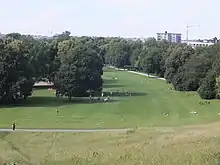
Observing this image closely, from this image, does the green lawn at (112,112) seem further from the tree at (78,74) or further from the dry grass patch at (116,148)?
the dry grass patch at (116,148)

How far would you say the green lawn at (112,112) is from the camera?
57844 mm

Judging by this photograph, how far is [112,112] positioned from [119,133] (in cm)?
2323

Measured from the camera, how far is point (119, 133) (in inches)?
1807

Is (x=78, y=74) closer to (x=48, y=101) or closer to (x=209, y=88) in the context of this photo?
(x=48, y=101)

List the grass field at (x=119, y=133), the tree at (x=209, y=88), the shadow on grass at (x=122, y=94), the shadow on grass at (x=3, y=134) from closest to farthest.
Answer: the grass field at (x=119, y=133), the shadow on grass at (x=3, y=134), the tree at (x=209, y=88), the shadow on grass at (x=122, y=94)

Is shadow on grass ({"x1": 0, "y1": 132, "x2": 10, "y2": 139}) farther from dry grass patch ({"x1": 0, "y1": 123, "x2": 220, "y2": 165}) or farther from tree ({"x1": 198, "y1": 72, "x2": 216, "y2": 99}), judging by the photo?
tree ({"x1": 198, "y1": 72, "x2": 216, "y2": 99})

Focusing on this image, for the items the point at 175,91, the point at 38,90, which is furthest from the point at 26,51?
the point at 175,91

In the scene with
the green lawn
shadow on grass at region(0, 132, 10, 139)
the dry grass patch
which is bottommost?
the green lawn

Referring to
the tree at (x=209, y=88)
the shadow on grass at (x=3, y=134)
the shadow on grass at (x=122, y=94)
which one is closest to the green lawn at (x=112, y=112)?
the tree at (x=209, y=88)

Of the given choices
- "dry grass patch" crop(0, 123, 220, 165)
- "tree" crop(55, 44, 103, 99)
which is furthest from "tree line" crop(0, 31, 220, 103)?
"dry grass patch" crop(0, 123, 220, 165)

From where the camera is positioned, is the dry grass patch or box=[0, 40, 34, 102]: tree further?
box=[0, 40, 34, 102]: tree

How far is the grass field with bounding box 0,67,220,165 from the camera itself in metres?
26.4

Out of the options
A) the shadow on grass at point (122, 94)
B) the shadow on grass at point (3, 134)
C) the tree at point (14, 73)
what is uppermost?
the tree at point (14, 73)

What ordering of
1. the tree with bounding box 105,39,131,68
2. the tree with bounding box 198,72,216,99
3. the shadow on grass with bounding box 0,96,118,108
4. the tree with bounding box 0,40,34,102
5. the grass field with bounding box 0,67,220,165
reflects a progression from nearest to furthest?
the grass field with bounding box 0,67,220,165 < the shadow on grass with bounding box 0,96,118,108 < the tree with bounding box 0,40,34,102 < the tree with bounding box 198,72,216,99 < the tree with bounding box 105,39,131,68
